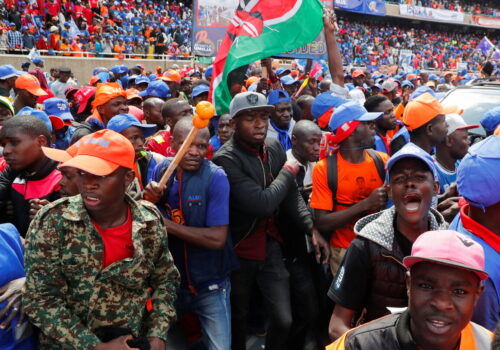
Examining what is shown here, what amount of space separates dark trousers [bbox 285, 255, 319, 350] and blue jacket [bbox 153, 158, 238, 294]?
82 cm

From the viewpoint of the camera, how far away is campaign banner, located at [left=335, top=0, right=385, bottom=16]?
38.3m

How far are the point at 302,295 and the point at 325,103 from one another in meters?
1.92

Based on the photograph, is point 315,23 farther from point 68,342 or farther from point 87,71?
point 87,71

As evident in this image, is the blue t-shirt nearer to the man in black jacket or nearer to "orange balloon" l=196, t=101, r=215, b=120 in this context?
the man in black jacket

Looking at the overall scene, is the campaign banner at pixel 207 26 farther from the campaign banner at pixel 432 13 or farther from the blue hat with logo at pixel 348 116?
the campaign banner at pixel 432 13

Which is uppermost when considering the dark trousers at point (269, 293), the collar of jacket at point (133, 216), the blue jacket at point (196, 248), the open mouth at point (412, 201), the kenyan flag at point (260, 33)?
the kenyan flag at point (260, 33)

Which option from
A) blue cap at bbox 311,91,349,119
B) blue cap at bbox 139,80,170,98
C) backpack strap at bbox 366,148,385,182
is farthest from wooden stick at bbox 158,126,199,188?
blue cap at bbox 139,80,170,98

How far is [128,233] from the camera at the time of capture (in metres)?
2.41

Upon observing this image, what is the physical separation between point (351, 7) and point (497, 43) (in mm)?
18708

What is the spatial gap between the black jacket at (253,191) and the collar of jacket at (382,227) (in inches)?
35.5

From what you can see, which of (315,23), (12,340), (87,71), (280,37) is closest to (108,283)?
(12,340)

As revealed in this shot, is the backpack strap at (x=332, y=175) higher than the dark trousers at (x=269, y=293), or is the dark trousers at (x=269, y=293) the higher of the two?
the backpack strap at (x=332, y=175)

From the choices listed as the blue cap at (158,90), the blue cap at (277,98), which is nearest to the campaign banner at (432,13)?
the blue cap at (158,90)

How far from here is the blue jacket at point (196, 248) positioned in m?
3.07
